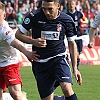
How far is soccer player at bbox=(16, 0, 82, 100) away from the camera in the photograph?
823 centimetres

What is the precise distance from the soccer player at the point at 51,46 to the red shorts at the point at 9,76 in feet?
1.57

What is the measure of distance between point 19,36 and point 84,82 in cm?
725

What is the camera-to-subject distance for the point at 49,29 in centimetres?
827

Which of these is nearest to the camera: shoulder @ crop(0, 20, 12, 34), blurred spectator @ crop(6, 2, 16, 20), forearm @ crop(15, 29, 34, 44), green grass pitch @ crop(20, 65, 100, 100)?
forearm @ crop(15, 29, 34, 44)

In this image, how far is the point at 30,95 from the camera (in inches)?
476

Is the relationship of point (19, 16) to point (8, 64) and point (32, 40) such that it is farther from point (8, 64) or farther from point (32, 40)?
point (32, 40)

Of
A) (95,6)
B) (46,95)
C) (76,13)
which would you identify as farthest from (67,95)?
(95,6)

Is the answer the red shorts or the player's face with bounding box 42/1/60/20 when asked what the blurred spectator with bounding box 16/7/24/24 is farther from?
the player's face with bounding box 42/1/60/20

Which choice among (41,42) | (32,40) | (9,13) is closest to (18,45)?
(32,40)

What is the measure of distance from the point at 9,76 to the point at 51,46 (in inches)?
41.1

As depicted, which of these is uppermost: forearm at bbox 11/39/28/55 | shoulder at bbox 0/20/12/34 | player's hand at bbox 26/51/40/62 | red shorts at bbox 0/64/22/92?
shoulder at bbox 0/20/12/34

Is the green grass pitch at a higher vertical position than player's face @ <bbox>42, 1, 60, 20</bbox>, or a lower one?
A: lower

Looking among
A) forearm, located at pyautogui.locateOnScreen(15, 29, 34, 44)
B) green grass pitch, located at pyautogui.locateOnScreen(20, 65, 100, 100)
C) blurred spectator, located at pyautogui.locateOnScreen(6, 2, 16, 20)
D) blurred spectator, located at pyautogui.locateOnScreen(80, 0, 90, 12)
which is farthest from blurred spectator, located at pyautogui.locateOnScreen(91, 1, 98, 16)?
forearm, located at pyautogui.locateOnScreen(15, 29, 34, 44)

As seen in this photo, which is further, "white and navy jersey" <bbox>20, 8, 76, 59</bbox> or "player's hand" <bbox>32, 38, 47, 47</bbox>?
"white and navy jersey" <bbox>20, 8, 76, 59</bbox>
